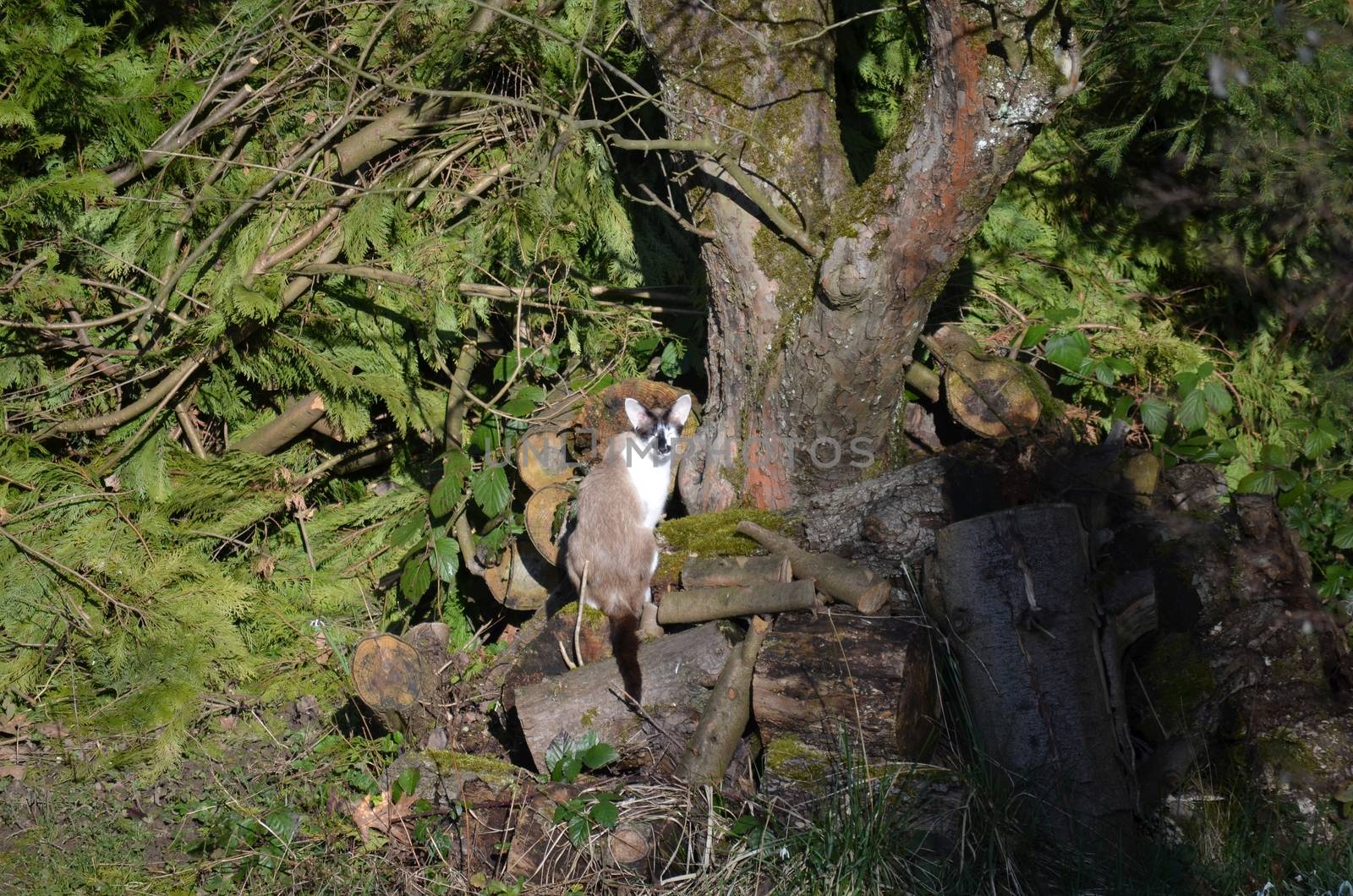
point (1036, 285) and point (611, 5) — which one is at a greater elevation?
point (611, 5)

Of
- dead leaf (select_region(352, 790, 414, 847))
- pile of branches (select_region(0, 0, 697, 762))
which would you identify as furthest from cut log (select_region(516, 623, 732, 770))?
pile of branches (select_region(0, 0, 697, 762))

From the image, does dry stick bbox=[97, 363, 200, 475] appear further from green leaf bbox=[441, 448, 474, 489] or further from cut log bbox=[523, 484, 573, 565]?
cut log bbox=[523, 484, 573, 565]

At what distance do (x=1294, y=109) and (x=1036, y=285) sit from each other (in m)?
1.45

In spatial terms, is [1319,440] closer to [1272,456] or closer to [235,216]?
[1272,456]

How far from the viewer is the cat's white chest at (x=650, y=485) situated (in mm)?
4582

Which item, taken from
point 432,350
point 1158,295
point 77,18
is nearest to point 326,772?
point 432,350

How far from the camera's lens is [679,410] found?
4.78m

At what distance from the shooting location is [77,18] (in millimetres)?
5086

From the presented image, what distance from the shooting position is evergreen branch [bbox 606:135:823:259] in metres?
3.97

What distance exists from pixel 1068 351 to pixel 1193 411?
63 cm

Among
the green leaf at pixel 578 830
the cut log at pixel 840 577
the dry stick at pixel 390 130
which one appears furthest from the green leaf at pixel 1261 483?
the dry stick at pixel 390 130

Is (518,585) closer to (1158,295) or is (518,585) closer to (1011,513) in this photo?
(1011,513)

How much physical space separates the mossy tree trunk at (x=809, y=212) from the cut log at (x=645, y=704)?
0.98 metres

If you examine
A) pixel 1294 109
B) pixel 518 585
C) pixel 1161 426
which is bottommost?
pixel 518 585
